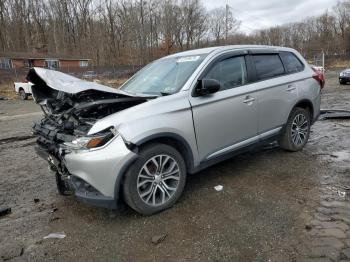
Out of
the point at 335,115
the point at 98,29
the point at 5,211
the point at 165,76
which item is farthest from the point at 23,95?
the point at 98,29

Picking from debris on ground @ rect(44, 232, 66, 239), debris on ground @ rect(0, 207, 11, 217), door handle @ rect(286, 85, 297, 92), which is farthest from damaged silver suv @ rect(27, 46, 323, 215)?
debris on ground @ rect(0, 207, 11, 217)

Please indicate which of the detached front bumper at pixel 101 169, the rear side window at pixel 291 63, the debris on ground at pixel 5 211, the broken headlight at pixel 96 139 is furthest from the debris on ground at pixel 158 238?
the rear side window at pixel 291 63

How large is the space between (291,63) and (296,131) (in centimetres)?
116

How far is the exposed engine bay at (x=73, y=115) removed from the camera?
3590 mm

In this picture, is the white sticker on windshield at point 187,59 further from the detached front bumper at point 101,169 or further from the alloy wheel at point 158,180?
the detached front bumper at point 101,169

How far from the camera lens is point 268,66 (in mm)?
5219

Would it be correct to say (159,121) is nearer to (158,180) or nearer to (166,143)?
(166,143)

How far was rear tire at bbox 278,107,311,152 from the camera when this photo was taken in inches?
219

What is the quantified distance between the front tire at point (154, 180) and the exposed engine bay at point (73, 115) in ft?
1.57

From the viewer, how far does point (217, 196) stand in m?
4.27

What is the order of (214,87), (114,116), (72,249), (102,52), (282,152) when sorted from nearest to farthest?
(72,249) < (114,116) < (214,87) < (282,152) < (102,52)

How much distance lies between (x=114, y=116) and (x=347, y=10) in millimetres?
89166

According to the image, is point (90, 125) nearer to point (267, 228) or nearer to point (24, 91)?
point (267, 228)

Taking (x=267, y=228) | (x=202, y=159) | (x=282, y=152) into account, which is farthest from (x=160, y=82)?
(x=282, y=152)
